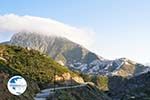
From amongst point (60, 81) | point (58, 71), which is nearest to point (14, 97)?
point (60, 81)

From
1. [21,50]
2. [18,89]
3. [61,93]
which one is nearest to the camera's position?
[18,89]

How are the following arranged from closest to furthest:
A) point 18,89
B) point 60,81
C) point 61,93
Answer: point 18,89 → point 61,93 → point 60,81

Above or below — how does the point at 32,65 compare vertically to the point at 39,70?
above

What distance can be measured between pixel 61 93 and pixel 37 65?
52611mm

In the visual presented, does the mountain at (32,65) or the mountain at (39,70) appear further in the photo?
the mountain at (32,65)

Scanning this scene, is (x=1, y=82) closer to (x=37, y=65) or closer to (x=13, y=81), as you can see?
(x=13, y=81)

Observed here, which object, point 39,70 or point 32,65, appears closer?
point 39,70

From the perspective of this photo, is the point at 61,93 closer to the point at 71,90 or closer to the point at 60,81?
the point at 71,90

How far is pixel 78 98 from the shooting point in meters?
67.3

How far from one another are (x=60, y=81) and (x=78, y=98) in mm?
44113

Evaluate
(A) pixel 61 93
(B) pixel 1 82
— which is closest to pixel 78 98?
(A) pixel 61 93

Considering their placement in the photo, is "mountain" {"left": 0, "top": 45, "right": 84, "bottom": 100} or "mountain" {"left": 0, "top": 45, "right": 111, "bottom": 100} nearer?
"mountain" {"left": 0, "top": 45, "right": 111, "bottom": 100}

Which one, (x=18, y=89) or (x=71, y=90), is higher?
(x=18, y=89)

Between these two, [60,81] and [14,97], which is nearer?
[14,97]
